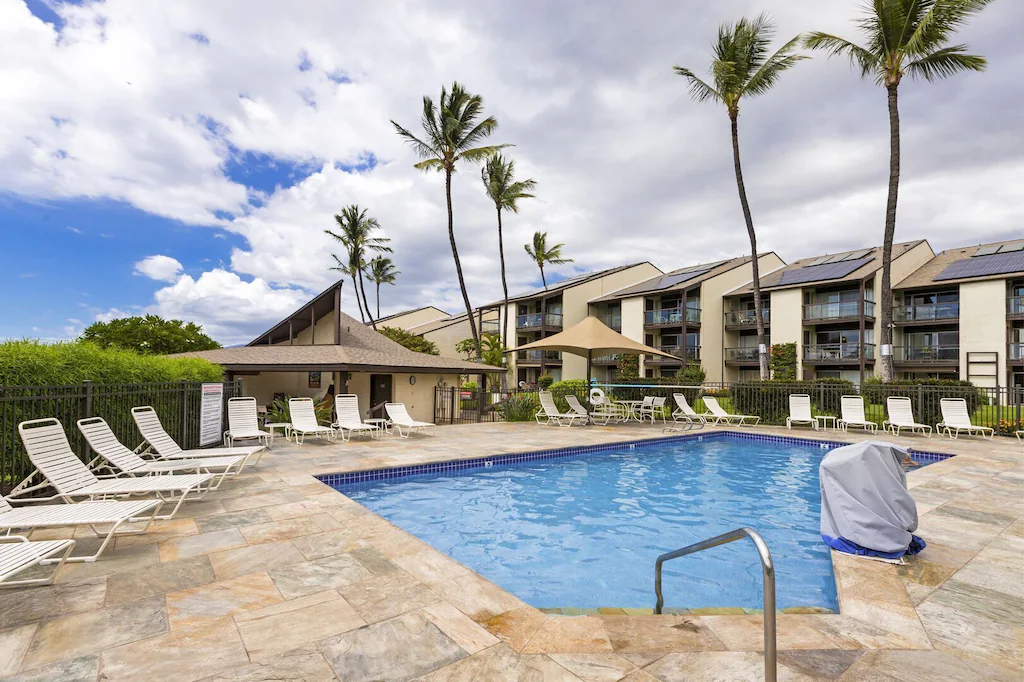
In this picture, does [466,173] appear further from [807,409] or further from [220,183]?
[807,409]

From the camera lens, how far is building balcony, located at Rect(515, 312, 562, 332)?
35.8 m

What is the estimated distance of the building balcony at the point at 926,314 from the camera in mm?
25781

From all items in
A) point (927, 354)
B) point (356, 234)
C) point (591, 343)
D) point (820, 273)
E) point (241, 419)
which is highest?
point (356, 234)

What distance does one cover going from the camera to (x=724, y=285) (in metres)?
33.3

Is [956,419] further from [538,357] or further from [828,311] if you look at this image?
[538,357]

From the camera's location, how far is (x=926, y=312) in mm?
26781

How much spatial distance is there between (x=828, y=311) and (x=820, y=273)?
2464mm

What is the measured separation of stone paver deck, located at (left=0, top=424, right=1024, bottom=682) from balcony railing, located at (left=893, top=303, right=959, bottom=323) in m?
27.2

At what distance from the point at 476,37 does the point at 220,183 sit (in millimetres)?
12587

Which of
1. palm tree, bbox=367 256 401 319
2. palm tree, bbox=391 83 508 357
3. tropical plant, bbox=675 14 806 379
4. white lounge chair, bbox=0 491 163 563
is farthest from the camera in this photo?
palm tree, bbox=367 256 401 319

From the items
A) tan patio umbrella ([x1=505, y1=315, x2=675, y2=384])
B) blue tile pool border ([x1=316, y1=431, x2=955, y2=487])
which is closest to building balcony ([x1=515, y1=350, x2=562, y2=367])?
tan patio umbrella ([x1=505, y1=315, x2=675, y2=384])

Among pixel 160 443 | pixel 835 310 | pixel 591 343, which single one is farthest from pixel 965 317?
pixel 160 443

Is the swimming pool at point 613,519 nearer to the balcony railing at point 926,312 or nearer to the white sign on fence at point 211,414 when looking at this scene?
the white sign on fence at point 211,414

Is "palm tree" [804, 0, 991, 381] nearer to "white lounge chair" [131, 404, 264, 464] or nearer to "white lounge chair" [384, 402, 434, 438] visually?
"white lounge chair" [384, 402, 434, 438]
